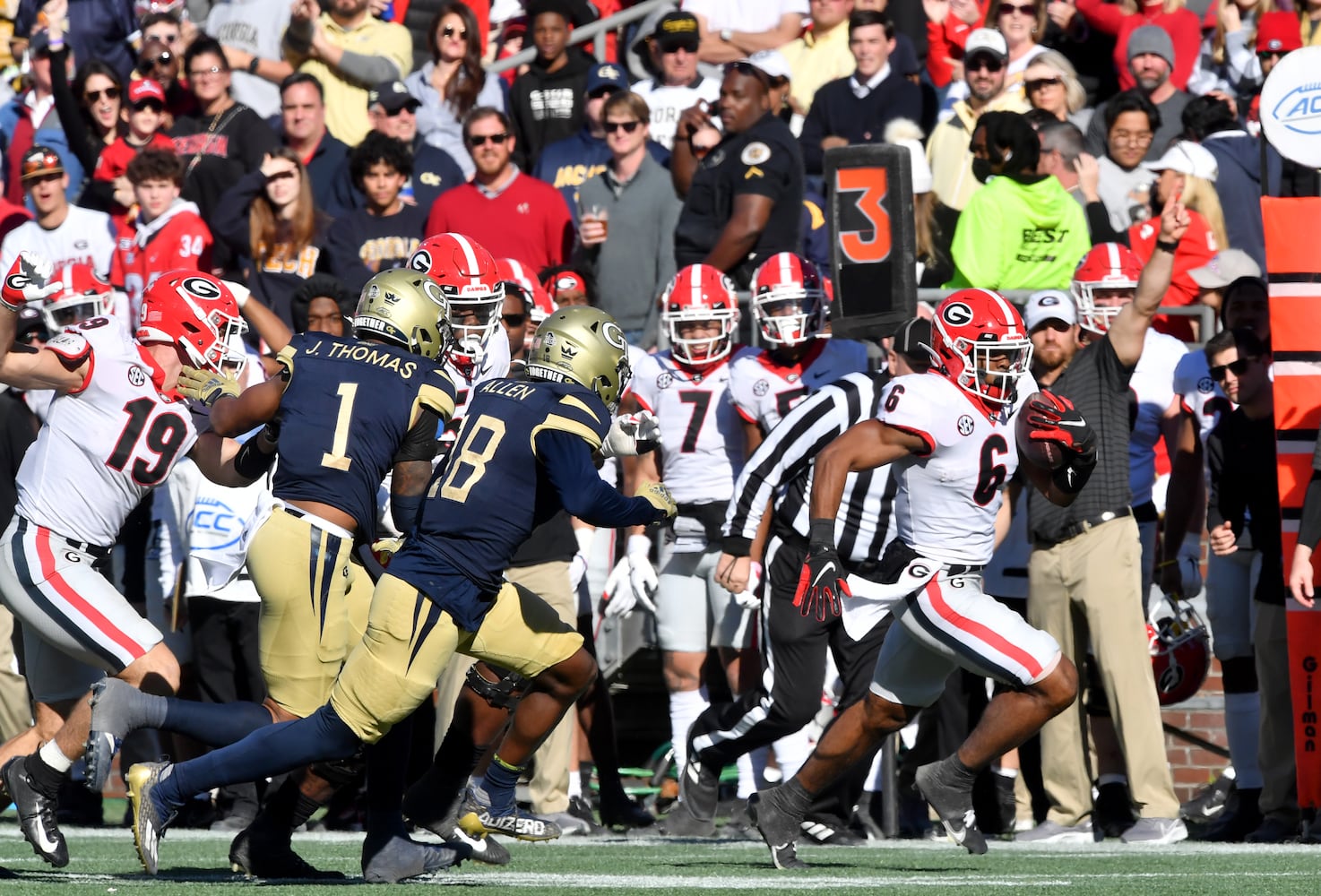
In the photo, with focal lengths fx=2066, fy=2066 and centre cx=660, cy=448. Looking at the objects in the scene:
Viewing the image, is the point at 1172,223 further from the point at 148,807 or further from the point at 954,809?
the point at 148,807

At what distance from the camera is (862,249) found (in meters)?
9.55

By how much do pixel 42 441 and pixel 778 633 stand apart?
3.25 m

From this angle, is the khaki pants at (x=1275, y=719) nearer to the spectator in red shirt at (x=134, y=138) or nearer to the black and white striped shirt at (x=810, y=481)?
the black and white striped shirt at (x=810, y=481)

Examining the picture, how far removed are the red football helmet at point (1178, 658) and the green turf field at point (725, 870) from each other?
1.23 m

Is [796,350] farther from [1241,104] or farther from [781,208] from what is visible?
[1241,104]

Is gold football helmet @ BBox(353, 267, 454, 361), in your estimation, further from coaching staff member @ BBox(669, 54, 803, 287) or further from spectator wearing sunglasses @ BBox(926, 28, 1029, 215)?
spectator wearing sunglasses @ BBox(926, 28, 1029, 215)

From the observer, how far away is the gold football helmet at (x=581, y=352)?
279 inches

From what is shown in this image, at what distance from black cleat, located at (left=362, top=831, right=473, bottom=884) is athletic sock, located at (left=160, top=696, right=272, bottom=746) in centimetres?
55

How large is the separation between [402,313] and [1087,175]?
5.32m

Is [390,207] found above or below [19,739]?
above

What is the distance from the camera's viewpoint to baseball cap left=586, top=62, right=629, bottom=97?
12430 millimetres

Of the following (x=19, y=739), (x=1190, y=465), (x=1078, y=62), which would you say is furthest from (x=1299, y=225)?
(x=19, y=739)

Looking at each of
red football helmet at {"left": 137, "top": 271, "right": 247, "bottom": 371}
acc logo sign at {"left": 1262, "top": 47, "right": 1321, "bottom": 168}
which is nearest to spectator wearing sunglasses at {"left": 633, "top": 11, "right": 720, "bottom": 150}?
acc logo sign at {"left": 1262, "top": 47, "right": 1321, "bottom": 168}

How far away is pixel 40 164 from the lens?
11.7 metres
